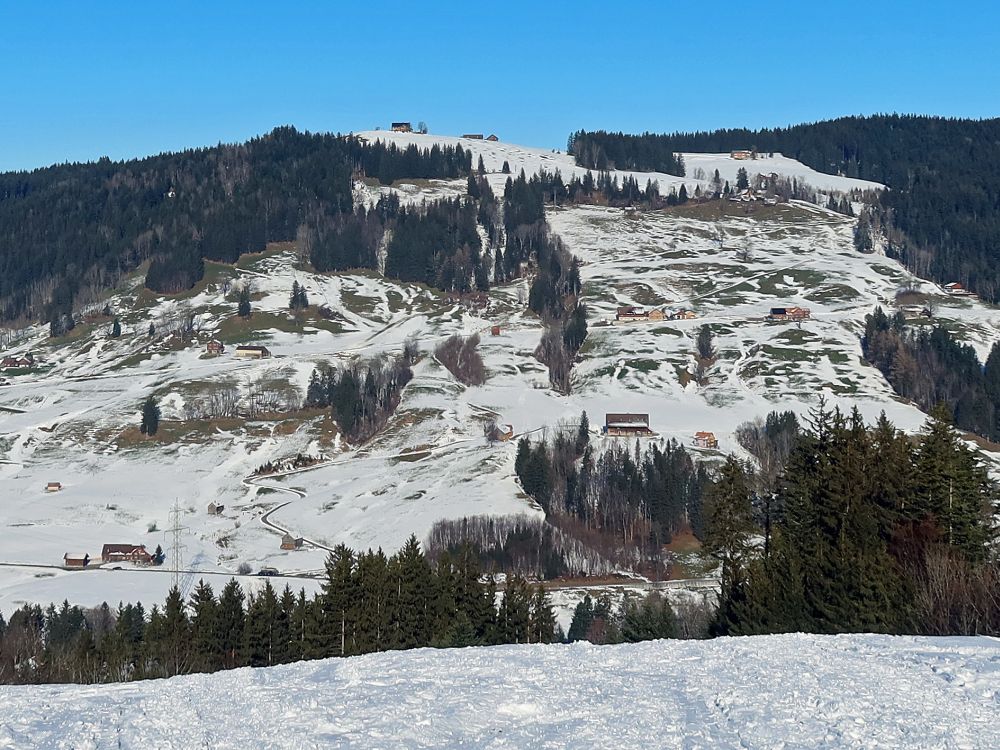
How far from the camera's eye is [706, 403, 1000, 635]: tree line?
1415 inches

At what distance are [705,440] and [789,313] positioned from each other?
7061 centimetres

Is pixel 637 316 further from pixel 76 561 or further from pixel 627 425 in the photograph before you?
pixel 76 561

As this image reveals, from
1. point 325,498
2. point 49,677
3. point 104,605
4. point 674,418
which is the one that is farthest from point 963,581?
point 674,418

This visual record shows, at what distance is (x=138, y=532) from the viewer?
109562mm

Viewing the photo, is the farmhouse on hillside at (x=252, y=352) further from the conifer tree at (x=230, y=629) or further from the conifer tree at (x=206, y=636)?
the conifer tree at (x=206, y=636)

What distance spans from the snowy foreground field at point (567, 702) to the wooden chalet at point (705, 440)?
340 ft

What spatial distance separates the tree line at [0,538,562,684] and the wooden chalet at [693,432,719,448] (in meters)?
78.6

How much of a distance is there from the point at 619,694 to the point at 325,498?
321ft

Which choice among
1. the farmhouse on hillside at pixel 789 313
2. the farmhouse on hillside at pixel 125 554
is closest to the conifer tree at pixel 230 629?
the farmhouse on hillside at pixel 125 554

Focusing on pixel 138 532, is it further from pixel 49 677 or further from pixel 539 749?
pixel 539 749

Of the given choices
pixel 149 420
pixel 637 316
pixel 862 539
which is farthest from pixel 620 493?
pixel 637 316

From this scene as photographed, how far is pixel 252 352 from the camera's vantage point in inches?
6998

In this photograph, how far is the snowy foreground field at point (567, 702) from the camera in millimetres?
18562

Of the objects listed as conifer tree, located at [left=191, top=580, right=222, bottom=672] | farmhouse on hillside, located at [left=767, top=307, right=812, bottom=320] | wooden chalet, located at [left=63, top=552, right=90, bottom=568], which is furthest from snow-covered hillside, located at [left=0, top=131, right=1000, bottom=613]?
conifer tree, located at [left=191, top=580, right=222, bottom=672]
